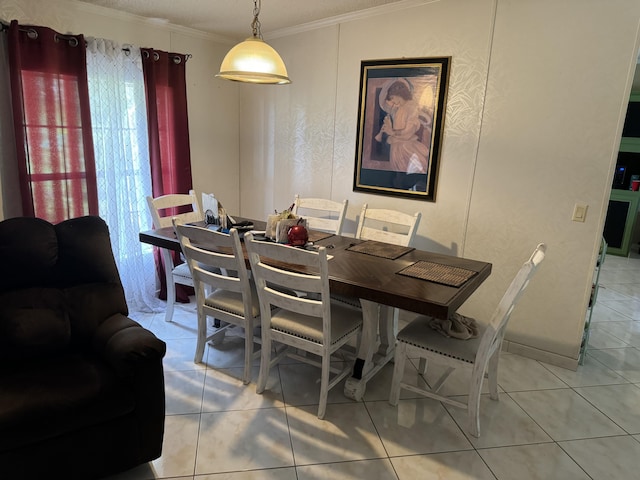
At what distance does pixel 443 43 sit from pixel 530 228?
1.46m

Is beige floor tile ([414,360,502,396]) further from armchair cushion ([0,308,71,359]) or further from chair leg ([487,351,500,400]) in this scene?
armchair cushion ([0,308,71,359])

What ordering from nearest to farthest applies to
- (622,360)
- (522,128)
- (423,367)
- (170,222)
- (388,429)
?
(388,429) → (423,367) → (522,128) → (622,360) → (170,222)

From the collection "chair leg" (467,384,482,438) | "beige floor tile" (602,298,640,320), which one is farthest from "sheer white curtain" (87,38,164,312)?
"beige floor tile" (602,298,640,320)

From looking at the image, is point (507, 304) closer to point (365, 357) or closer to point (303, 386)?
point (365, 357)

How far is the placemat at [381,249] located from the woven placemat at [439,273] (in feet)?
0.68

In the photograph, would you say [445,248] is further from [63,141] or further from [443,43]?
[63,141]

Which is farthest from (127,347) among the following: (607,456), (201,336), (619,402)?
(619,402)

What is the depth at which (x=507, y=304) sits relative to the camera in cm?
195

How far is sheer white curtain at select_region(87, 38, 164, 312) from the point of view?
3236 mm

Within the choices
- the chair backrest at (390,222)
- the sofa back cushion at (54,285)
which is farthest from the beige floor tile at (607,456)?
the sofa back cushion at (54,285)

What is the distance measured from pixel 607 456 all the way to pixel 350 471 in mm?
1292

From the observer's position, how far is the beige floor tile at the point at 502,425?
2.15m

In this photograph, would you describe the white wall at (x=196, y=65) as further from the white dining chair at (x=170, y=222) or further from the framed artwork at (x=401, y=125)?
the framed artwork at (x=401, y=125)

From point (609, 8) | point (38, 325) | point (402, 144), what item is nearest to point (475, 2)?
point (609, 8)
